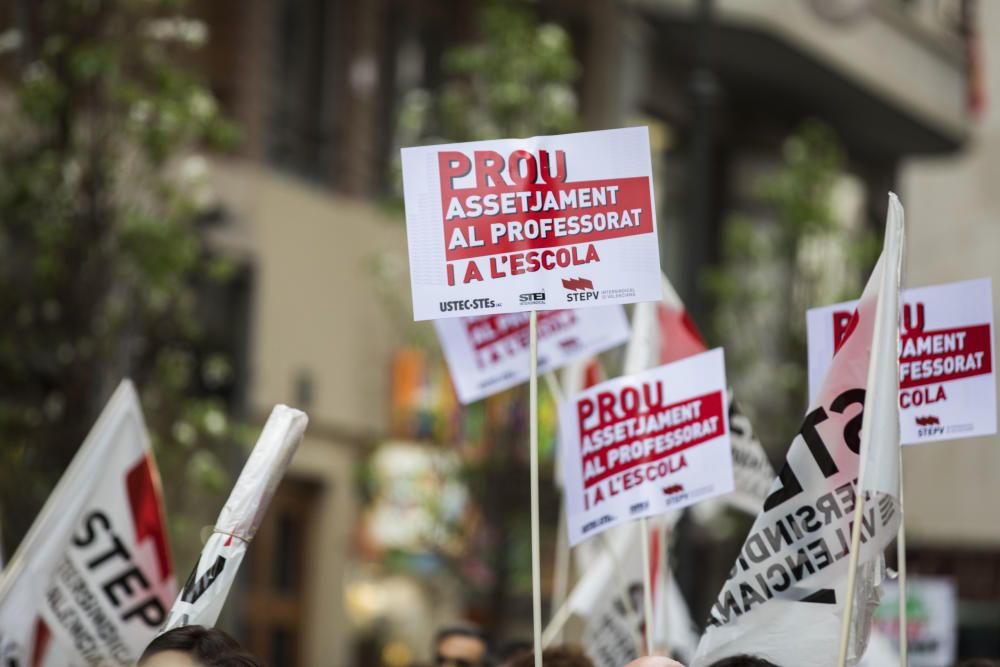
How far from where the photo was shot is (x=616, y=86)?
24.8m

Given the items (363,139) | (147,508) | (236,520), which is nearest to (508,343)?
(147,508)

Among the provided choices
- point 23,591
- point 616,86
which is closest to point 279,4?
point 616,86

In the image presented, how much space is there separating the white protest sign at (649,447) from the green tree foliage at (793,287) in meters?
13.0

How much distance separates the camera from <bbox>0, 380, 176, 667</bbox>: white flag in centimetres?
831

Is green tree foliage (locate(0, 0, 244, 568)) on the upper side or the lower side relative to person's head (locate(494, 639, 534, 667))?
upper

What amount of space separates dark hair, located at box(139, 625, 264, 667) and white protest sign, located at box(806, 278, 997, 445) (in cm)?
310

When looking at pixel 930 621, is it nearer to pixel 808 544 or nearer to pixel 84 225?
pixel 84 225

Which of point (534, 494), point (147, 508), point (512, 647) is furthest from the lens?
point (512, 647)

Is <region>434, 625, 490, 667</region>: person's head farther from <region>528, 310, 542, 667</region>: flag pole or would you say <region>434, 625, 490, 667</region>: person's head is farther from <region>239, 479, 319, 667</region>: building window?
<region>239, 479, 319, 667</region>: building window

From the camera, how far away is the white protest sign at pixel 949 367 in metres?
7.82

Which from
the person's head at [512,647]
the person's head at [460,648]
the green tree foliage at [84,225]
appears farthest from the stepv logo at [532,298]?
the green tree foliage at [84,225]

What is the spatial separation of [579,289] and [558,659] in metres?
1.56

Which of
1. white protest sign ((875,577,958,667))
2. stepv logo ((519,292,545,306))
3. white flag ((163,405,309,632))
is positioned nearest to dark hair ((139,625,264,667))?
white flag ((163,405,309,632))

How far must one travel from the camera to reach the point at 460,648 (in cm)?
962
